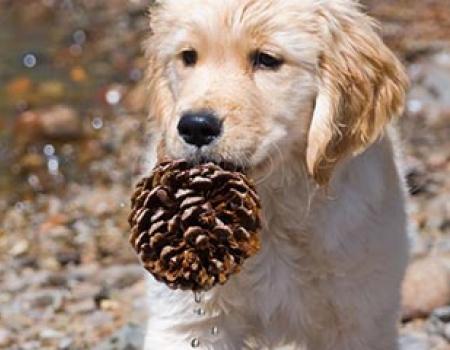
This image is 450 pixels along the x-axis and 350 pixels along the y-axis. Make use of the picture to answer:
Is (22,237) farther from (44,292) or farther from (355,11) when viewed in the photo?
(355,11)

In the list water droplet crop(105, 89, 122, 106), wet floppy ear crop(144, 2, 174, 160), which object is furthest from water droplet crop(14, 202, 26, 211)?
wet floppy ear crop(144, 2, 174, 160)

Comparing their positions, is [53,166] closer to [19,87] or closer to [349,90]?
[19,87]

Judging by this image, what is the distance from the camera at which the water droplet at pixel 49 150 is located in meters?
9.00

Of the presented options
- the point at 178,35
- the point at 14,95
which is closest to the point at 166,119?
the point at 178,35

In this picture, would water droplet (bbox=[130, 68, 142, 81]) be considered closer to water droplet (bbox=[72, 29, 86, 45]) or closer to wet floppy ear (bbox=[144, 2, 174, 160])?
water droplet (bbox=[72, 29, 86, 45])

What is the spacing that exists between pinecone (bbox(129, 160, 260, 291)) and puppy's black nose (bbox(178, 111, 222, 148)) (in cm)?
8

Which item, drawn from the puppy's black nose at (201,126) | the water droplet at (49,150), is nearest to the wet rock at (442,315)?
the puppy's black nose at (201,126)

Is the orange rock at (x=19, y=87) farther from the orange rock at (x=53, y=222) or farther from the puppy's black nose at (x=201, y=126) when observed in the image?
the puppy's black nose at (x=201, y=126)

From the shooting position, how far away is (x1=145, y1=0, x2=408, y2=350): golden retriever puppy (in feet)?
16.4

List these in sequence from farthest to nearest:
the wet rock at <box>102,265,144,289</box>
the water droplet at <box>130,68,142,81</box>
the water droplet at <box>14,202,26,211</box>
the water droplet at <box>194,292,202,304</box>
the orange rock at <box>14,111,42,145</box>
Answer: the water droplet at <box>130,68,142,81</box>
the orange rock at <box>14,111,42,145</box>
the water droplet at <box>14,202,26,211</box>
the wet rock at <box>102,265,144,289</box>
the water droplet at <box>194,292,202,304</box>

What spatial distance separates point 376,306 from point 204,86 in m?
1.04

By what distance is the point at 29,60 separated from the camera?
402 inches

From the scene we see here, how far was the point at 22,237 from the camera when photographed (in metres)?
7.94

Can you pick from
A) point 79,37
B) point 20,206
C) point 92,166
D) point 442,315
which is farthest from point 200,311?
point 79,37
